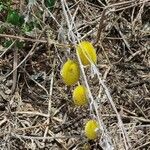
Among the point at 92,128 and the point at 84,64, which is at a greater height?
the point at 84,64

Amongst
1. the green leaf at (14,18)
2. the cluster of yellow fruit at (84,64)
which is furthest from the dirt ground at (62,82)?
the cluster of yellow fruit at (84,64)

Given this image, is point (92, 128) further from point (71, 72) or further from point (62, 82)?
point (62, 82)

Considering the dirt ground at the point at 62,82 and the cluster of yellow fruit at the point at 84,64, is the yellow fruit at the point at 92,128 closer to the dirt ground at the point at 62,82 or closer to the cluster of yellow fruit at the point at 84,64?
the cluster of yellow fruit at the point at 84,64

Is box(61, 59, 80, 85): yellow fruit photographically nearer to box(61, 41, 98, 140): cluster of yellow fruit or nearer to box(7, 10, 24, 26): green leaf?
box(61, 41, 98, 140): cluster of yellow fruit

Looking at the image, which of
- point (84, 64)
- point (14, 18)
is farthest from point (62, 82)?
point (84, 64)

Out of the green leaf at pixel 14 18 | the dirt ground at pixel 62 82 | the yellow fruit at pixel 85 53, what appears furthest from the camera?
the green leaf at pixel 14 18

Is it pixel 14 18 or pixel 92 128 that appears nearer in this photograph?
pixel 92 128

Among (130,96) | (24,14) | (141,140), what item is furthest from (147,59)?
(24,14)

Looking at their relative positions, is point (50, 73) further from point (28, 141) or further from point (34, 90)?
point (28, 141)
